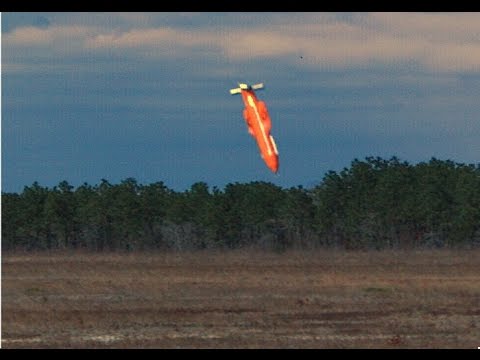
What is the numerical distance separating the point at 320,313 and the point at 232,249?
29.6m

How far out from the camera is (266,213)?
54.4 metres

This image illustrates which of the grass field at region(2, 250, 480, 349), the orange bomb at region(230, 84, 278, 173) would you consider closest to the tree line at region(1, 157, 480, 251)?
the grass field at region(2, 250, 480, 349)

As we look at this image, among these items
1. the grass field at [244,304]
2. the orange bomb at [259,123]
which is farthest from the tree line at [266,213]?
the orange bomb at [259,123]

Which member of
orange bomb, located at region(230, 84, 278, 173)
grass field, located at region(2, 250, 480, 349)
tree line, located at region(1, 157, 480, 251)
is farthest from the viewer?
tree line, located at region(1, 157, 480, 251)

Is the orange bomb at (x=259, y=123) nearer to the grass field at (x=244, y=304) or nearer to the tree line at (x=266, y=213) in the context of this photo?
the grass field at (x=244, y=304)

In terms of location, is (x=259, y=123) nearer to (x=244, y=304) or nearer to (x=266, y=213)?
(x=244, y=304)

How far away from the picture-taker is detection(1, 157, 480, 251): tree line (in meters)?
52.5

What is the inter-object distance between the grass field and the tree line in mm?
9175

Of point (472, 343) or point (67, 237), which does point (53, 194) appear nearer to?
point (67, 237)

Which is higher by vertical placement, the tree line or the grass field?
the tree line

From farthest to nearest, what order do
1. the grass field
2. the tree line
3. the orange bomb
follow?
the tree line → the grass field → the orange bomb

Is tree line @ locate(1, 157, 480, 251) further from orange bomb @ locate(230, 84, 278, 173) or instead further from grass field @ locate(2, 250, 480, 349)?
orange bomb @ locate(230, 84, 278, 173)

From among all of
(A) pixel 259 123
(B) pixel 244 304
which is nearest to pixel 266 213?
(B) pixel 244 304
